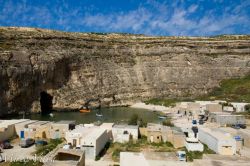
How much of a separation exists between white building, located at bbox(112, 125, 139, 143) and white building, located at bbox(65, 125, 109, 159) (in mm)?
1674

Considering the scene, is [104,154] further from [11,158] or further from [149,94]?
[149,94]

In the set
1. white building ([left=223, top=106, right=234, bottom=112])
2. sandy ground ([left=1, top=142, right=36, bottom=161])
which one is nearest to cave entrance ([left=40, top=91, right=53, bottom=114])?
white building ([left=223, top=106, right=234, bottom=112])

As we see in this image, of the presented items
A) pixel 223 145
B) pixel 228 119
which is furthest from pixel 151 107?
pixel 223 145

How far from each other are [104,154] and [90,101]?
42.3 metres

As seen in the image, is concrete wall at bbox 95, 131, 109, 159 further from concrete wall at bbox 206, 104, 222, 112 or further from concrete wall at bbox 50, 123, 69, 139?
concrete wall at bbox 206, 104, 222, 112

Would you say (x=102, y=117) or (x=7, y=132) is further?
(x=102, y=117)

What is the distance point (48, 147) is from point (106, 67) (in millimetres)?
47984

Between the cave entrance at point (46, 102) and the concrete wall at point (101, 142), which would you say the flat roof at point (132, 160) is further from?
the cave entrance at point (46, 102)

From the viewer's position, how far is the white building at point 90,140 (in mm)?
28984

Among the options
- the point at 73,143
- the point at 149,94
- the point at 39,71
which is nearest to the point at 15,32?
the point at 39,71

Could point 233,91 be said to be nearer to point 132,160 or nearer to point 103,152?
point 103,152

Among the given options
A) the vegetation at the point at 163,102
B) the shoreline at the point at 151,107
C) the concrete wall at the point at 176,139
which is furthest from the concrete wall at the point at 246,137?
the vegetation at the point at 163,102

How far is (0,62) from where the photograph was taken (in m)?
57.6

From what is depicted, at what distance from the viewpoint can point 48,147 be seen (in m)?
31.3
